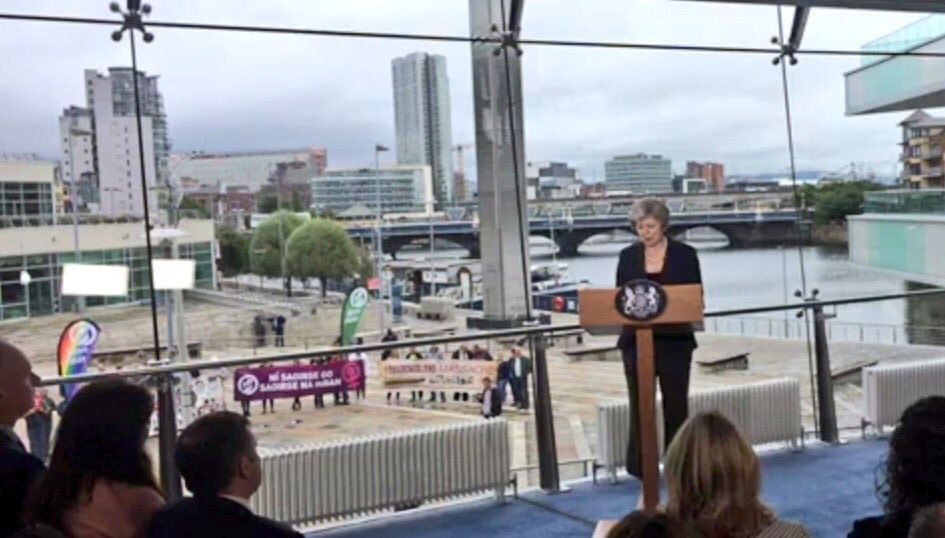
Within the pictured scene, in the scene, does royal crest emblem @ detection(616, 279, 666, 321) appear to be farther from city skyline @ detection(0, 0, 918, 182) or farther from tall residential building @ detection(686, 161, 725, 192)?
tall residential building @ detection(686, 161, 725, 192)

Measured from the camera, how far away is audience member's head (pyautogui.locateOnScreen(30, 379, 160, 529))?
65.3 inches

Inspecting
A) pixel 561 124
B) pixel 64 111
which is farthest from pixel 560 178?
pixel 64 111

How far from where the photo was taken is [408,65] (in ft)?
16.5

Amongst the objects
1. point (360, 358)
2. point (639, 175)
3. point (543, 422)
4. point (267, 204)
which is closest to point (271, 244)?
point (267, 204)

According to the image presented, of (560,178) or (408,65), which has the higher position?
(408,65)

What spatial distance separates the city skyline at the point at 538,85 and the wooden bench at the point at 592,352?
1.21m

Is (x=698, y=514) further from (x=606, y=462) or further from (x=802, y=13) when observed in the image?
(x=802, y=13)

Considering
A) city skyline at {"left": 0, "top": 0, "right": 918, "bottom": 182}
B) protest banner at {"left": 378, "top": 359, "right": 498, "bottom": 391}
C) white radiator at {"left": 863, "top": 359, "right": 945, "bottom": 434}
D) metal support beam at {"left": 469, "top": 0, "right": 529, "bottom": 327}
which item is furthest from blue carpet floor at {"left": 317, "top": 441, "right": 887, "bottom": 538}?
city skyline at {"left": 0, "top": 0, "right": 918, "bottom": 182}

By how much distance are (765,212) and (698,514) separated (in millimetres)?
4128

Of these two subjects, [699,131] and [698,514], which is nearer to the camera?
[698,514]

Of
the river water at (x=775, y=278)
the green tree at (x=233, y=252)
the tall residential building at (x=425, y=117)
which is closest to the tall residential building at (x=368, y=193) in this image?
the tall residential building at (x=425, y=117)

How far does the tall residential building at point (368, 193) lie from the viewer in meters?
4.88

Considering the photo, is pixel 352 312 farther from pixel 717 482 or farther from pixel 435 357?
pixel 717 482

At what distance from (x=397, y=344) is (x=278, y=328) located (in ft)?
2.65
